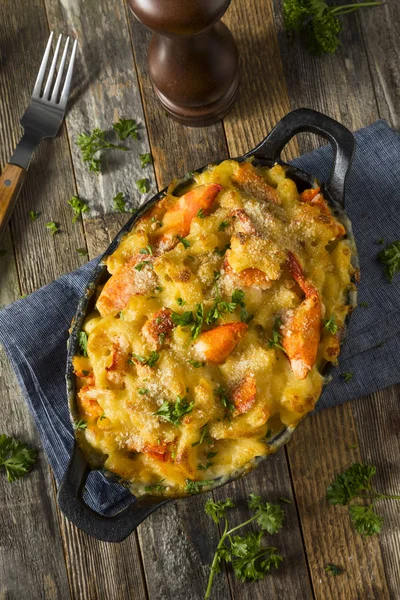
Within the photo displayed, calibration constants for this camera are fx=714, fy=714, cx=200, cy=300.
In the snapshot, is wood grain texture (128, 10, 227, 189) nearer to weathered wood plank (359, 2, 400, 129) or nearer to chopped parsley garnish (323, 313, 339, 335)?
weathered wood plank (359, 2, 400, 129)

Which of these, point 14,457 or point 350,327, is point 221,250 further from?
point 14,457

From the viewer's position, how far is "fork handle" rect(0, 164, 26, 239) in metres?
3.05

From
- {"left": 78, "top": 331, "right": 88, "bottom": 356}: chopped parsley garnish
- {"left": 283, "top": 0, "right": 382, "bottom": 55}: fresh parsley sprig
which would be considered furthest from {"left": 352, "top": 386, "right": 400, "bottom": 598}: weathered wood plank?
{"left": 283, "top": 0, "right": 382, "bottom": 55}: fresh parsley sprig

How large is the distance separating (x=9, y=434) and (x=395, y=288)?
174 cm

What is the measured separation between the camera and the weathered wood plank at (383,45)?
3.19 m

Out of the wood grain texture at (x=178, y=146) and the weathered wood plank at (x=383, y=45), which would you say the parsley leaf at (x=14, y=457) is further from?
the weathered wood plank at (x=383, y=45)

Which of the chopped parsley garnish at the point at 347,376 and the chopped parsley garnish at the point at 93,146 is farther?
the chopped parsley garnish at the point at 93,146

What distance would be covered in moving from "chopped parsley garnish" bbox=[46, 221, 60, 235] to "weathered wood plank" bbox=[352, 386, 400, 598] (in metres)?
1.50

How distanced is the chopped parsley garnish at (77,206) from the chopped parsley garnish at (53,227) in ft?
0.25

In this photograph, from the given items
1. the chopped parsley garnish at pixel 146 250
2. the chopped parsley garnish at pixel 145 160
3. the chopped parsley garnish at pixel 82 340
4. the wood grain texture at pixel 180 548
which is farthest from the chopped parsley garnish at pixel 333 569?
the chopped parsley garnish at pixel 145 160

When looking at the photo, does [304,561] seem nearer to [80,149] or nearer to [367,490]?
[367,490]

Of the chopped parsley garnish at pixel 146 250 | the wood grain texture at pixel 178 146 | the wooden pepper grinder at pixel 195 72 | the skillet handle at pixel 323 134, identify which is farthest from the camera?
the wood grain texture at pixel 178 146

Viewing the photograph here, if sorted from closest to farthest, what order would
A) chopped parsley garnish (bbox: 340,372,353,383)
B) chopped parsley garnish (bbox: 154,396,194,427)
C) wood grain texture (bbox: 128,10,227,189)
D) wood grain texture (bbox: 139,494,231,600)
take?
chopped parsley garnish (bbox: 154,396,194,427) < chopped parsley garnish (bbox: 340,372,353,383) < wood grain texture (bbox: 139,494,231,600) < wood grain texture (bbox: 128,10,227,189)

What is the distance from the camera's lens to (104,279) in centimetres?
244
